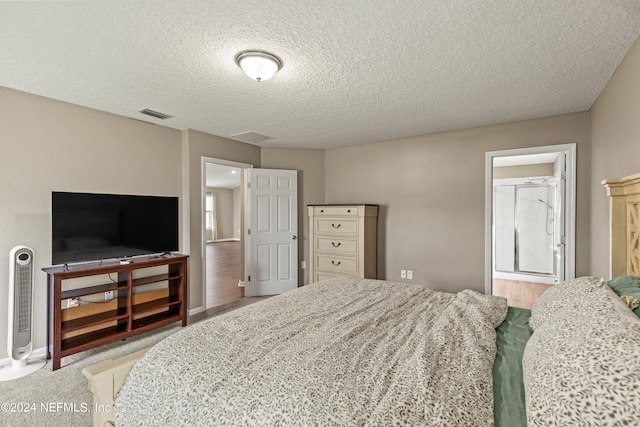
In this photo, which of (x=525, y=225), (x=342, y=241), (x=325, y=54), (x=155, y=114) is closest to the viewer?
(x=325, y=54)

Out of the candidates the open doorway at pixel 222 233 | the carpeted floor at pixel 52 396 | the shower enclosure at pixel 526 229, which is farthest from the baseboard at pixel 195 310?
the shower enclosure at pixel 526 229

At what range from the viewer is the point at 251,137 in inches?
167

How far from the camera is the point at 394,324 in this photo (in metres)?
1.63

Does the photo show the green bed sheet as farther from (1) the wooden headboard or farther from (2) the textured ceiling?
(2) the textured ceiling

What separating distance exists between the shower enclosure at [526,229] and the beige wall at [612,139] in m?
2.84

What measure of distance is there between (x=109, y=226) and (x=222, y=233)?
9.12 meters

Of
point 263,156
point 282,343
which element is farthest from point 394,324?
point 263,156

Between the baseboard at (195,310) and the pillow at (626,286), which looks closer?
the pillow at (626,286)

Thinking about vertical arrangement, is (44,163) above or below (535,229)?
above

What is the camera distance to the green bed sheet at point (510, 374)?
37.7 inches

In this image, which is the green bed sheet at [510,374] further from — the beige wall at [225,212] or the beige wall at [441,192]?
the beige wall at [225,212]

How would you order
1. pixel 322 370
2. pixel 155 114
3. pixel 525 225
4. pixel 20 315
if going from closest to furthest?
1. pixel 322 370
2. pixel 20 315
3. pixel 155 114
4. pixel 525 225

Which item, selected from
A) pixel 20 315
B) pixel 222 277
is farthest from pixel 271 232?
pixel 20 315

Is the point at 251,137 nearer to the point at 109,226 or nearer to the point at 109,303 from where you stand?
the point at 109,226
